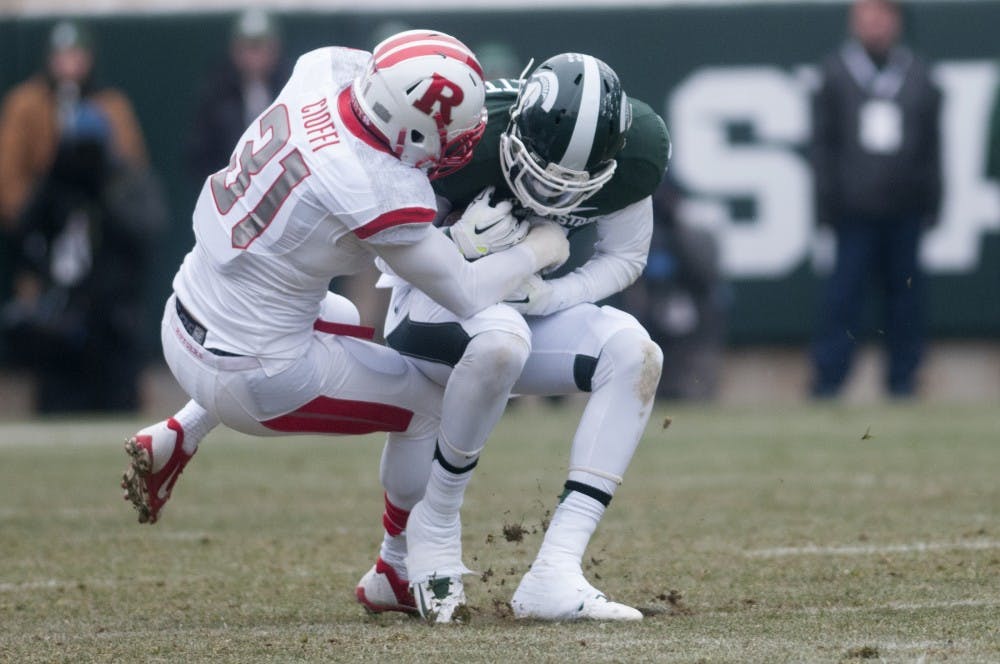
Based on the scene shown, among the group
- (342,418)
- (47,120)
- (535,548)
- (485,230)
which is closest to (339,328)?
(342,418)

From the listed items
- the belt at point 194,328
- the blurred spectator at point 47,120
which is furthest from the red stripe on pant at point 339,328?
the blurred spectator at point 47,120

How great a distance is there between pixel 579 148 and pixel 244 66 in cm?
640

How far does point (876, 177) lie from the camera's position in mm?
10094

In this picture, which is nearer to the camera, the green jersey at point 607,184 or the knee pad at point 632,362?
the knee pad at point 632,362

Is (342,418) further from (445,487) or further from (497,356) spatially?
(497,356)

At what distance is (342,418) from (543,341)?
50 centimetres

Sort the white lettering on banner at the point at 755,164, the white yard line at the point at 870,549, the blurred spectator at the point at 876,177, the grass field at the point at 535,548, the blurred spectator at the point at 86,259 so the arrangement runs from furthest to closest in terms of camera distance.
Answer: the white lettering on banner at the point at 755,164 < the blurred spectator at the point at 86,259 < the blurred spectator at the point at 876,177 < the white yard line at the point at 870,549 < the grass field at the point at 535,548

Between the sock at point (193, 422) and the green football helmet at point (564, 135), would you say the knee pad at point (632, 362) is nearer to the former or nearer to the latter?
the green football helmet at point (564, 135)

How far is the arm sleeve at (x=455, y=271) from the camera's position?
13.0 feet

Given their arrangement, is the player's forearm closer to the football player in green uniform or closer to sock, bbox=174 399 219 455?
the football player in green uniform

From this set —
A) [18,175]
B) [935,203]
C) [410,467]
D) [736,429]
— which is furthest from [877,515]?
[18,175]

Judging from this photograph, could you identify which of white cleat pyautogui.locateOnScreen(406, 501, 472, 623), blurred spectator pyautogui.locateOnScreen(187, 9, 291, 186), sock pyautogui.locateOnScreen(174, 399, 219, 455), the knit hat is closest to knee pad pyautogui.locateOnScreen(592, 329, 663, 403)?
white cleat pyautogui.locateOnScreen(406, 501, 472, 623)

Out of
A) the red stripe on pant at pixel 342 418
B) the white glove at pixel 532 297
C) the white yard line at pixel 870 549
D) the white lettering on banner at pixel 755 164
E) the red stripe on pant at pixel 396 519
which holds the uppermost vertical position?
the white lettering on banner at pixel 755 164

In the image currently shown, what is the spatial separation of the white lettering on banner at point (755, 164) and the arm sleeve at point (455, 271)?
713cm
